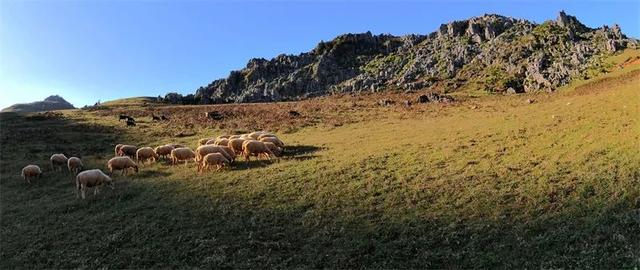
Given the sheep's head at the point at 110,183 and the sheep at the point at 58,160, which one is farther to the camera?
the sheep at the point at 58,160

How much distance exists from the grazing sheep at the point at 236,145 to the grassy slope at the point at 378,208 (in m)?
3.95

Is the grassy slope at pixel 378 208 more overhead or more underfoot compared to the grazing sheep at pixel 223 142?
more underfoot

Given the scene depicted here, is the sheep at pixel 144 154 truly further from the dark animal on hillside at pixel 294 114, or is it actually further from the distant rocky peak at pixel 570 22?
the distant rocky peak at pixel 570 22

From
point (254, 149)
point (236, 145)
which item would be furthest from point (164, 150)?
point (254, 149)

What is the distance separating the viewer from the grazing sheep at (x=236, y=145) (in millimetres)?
38062

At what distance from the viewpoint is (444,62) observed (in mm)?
132000

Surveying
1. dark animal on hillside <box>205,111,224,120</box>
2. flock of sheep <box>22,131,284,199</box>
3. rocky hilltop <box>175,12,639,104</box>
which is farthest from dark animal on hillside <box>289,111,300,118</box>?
rocky hilltop <box>175,12,639,104</box>

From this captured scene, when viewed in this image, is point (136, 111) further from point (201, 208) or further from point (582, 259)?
point (582, 259)

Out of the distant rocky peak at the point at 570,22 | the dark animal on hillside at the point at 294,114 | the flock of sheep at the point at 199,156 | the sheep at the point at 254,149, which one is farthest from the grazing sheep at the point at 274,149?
the distant rocky peak at the point at 570,22

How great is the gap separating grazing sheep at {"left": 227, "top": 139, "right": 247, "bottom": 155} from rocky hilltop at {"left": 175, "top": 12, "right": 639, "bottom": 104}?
2246 inches

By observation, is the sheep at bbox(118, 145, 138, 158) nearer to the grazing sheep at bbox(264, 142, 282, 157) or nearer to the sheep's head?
the sheep's head

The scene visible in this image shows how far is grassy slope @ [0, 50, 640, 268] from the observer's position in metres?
17.7

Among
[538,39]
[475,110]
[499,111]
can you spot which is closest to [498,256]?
[499,111]

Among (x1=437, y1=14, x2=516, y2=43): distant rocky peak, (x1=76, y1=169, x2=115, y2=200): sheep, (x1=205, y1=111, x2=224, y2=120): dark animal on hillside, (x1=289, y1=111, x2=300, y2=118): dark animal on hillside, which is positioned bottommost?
(x1=76, y1=169, x2=115, y2=200): sheep
